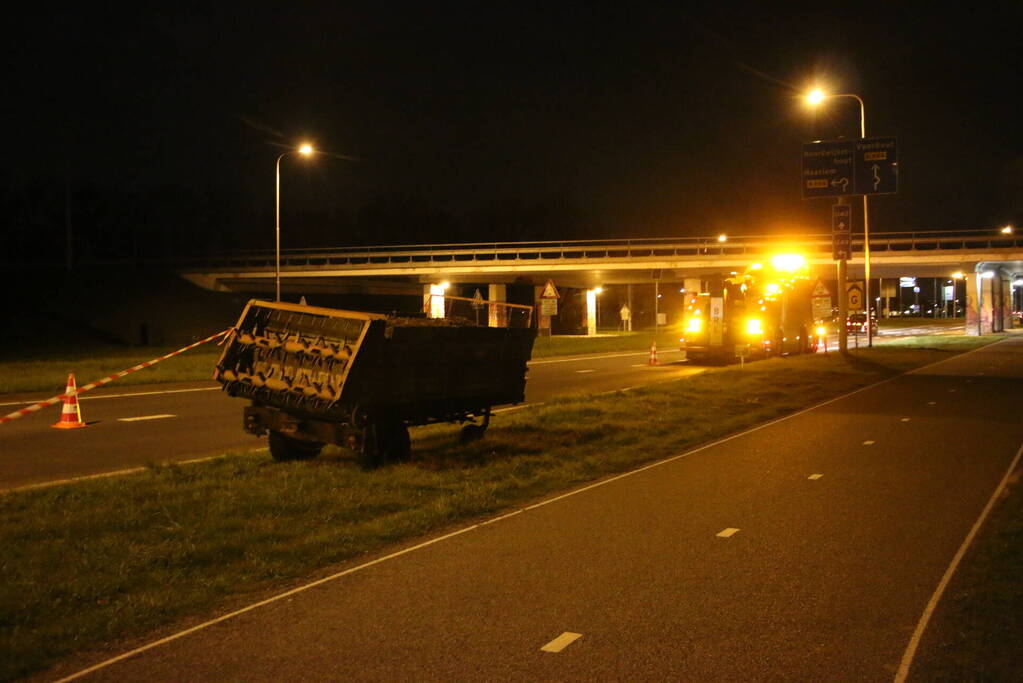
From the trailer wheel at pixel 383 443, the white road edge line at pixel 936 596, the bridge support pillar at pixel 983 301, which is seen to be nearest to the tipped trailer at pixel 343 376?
the trailer wheel at pixel 383 443

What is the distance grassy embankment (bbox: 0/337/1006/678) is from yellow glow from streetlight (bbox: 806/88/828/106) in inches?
691

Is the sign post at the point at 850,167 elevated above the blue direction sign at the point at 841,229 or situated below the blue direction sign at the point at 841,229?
above

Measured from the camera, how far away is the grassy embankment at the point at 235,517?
6.29 meters

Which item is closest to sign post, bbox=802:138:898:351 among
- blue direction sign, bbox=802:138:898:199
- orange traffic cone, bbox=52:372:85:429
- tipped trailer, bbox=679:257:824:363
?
blue direction sign, bbox=802:138:898:199

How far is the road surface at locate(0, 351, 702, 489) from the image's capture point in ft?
40.4

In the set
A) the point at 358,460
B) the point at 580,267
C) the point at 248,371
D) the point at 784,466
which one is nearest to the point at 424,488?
the point at 358,460

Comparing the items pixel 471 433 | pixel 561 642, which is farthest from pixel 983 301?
pixel 561 642

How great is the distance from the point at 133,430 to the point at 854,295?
2598cm

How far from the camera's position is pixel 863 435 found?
15.0 m

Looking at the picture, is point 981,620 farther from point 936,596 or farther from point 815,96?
point 815,96

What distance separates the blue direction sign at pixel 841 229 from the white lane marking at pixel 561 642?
28.0 meters

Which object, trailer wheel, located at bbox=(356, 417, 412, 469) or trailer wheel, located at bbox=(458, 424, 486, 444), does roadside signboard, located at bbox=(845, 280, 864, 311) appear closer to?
trailer wheel, located at bbox=(458, 424, 486, 444)

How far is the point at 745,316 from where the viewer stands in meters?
35.2

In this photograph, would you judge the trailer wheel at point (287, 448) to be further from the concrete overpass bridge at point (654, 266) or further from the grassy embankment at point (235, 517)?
the concrete overpass bridge at point (654, 266)
